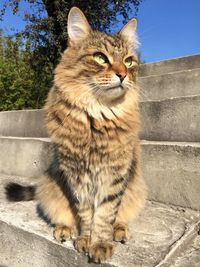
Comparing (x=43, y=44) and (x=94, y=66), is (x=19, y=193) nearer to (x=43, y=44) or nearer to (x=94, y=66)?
(x=94, y=66)

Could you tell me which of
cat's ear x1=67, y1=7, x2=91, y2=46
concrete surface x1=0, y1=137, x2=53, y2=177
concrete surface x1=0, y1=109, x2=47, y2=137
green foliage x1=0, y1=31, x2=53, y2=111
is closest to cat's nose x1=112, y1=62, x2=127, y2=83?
cat's ear x1=67, y1=7, x2=91, y2=46

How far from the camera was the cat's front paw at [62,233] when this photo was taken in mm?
1655

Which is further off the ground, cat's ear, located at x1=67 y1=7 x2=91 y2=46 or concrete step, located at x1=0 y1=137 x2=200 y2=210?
cat's ear, located at x1=67 y1=7 x2=91 y2=46

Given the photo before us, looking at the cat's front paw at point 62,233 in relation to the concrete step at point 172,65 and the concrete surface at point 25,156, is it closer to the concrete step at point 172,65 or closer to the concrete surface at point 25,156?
the concrete surface at point 25,156

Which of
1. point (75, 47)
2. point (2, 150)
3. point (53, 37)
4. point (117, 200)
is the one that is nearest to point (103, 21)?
point (53, 37)

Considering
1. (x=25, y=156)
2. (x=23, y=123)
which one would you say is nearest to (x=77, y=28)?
(x=25, y=156)

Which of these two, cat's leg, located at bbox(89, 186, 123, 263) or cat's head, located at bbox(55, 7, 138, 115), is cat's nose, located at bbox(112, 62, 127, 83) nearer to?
cat's head, located at bbox(55, 7, 138, 115)

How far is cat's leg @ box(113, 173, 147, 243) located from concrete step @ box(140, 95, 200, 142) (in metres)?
0.57

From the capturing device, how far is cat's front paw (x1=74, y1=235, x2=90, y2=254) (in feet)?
5.01

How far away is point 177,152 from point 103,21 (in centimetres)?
625

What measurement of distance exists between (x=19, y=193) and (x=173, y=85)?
74.4 inches

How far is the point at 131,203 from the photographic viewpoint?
1.85 metres

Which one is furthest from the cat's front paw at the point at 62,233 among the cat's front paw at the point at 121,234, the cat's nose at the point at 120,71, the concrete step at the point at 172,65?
the concrete step at the point at 172,65

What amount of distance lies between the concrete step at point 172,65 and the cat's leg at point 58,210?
2.82 m
